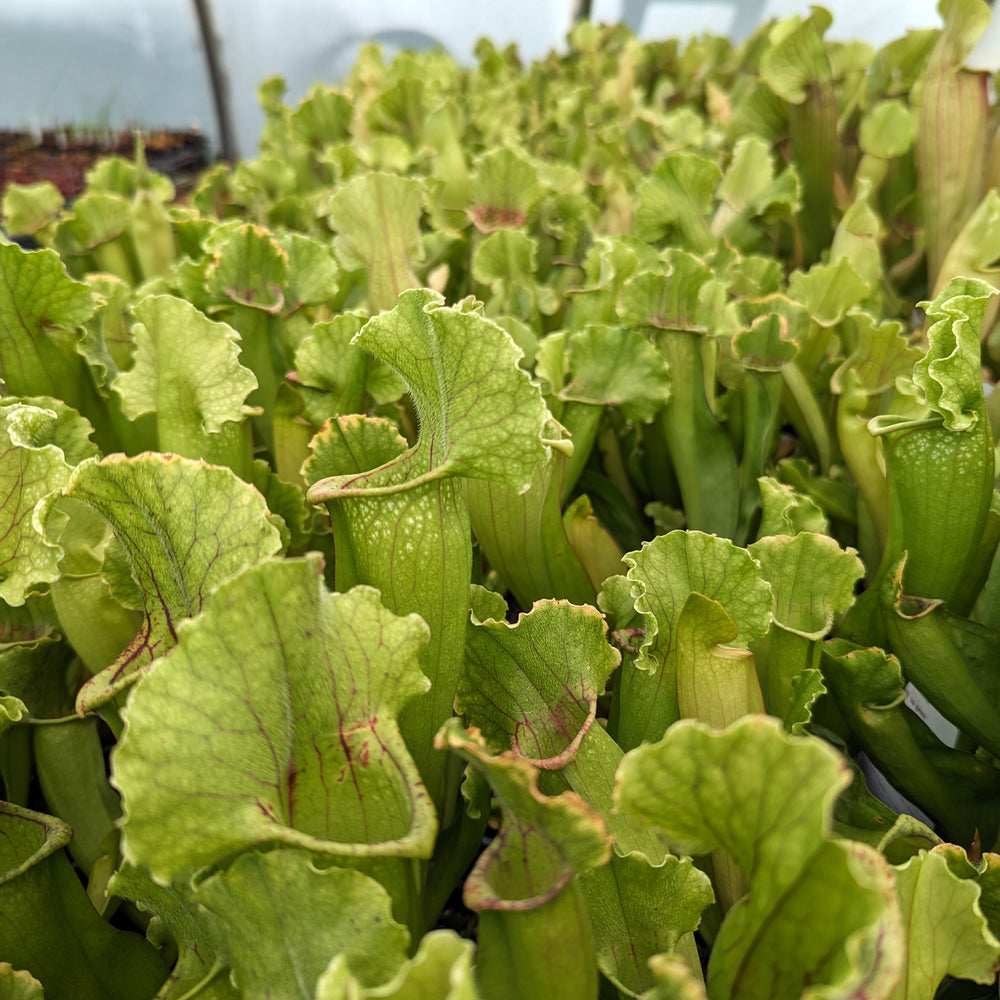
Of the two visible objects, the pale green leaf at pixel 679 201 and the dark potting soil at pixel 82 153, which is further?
the dark potting soil at pixel 82 153

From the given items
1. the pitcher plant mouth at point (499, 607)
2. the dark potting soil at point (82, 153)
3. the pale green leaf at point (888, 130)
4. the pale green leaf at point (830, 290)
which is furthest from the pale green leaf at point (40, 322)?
the dark potting soil at point (82, 153)

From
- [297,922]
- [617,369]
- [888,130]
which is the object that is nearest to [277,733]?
[297,922]

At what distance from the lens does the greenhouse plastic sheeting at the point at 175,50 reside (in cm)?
593

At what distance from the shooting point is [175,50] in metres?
6.20

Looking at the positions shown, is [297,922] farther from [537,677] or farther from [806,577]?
[806,577]

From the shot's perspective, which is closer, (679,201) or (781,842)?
(781,842)

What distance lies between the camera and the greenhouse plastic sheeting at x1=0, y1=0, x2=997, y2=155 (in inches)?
234

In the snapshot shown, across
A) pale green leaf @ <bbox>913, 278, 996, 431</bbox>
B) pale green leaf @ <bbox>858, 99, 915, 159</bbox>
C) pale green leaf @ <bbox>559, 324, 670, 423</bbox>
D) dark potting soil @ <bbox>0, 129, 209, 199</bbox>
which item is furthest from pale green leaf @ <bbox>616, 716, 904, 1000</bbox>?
dark potting soil @ <bbox>0, 129, 209, 199</bbox>

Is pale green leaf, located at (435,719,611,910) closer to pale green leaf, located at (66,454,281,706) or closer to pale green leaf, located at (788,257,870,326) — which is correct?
pale green leaf, located at (66,454,281,706)

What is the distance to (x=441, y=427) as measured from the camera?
0.61m

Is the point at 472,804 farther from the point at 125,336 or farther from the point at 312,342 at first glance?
the point at 125,336

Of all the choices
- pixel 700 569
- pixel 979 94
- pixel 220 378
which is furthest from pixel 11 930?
pixel 979 94

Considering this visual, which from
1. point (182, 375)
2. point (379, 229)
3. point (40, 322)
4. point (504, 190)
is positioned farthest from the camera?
point (504, 190)

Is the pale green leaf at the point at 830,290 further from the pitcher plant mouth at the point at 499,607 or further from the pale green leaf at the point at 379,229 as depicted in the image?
the pale green leaf at the point at 379,229
